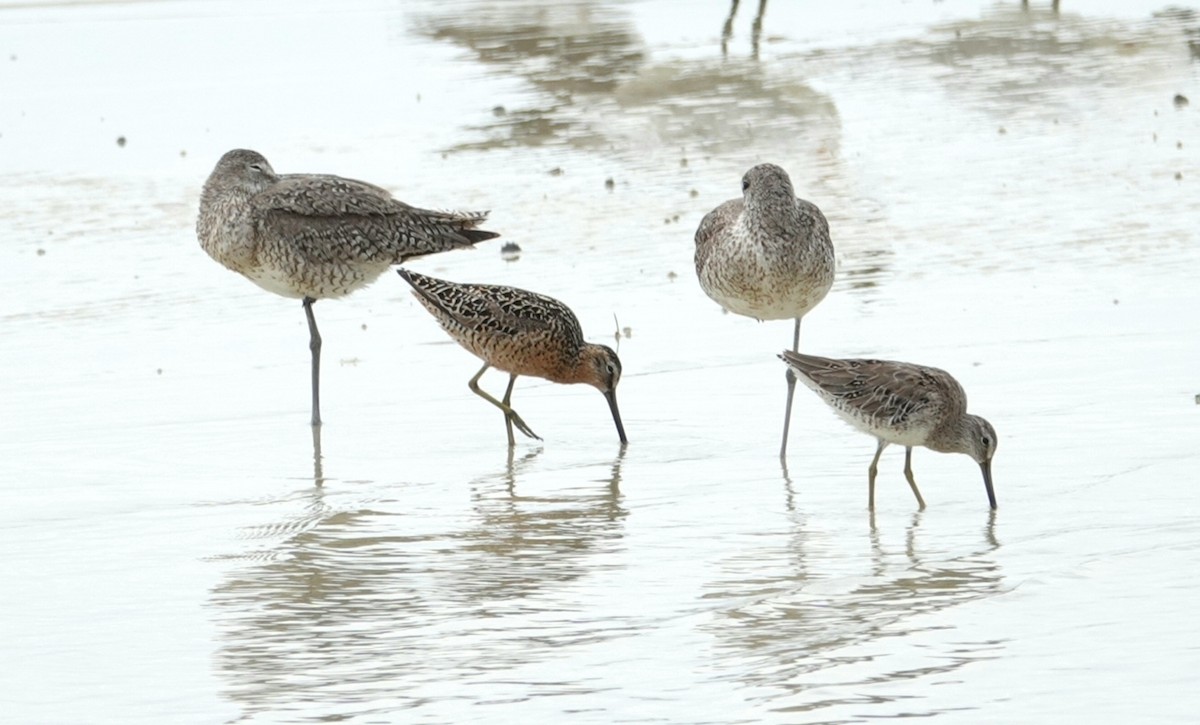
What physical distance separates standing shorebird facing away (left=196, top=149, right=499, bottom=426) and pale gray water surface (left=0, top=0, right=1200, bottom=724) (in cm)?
52

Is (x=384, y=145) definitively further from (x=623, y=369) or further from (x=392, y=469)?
(x=392, y=469)

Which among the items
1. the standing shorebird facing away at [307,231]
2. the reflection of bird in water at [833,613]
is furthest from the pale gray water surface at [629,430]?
the standing shorebird facing away at [307,231]

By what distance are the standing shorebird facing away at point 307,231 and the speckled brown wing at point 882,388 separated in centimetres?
257

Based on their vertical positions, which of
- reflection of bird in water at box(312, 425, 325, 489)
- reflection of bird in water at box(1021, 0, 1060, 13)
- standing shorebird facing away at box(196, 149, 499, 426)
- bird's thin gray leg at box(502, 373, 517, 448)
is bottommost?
reflection of bird in water at box(312, 425, 325, 489)

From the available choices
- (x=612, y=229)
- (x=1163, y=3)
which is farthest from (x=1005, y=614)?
(x=1163, y=3)

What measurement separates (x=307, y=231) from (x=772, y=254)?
232 cm

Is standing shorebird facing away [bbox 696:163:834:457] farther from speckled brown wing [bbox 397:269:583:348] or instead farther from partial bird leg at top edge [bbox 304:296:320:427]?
partial bird leg at top edge [bbox 304:296:320:427]

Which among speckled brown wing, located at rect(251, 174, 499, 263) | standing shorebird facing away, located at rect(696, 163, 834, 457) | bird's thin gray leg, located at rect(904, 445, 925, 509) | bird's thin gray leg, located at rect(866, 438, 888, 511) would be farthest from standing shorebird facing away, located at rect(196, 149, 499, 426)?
bird's thin gray leg, located at rect(904, 445, 925, 509)

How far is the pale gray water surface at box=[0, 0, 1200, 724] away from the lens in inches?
212

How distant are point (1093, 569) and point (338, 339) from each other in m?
5.11

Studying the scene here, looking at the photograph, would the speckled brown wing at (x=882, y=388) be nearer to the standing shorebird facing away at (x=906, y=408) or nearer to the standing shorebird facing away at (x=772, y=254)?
the standing shorebird facing away at (x=906, y=408)

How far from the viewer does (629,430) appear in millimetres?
8375

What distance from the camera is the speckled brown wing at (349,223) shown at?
369 inches

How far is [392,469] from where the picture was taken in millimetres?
7832
